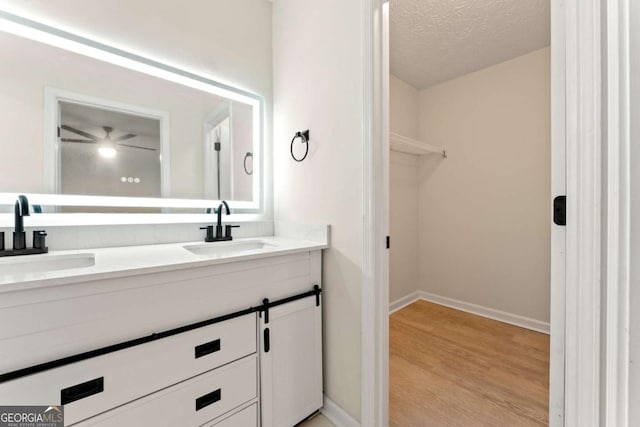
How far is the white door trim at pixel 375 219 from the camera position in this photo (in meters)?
1.17

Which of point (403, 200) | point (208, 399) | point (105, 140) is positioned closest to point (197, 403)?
point (208, 399)

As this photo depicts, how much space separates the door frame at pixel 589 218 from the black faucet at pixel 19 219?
187 centimetres

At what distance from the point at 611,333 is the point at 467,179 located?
2.47 meters

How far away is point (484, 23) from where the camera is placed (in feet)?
6.41

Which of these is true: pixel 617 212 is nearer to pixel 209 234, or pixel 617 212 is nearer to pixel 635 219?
pixel 635 219

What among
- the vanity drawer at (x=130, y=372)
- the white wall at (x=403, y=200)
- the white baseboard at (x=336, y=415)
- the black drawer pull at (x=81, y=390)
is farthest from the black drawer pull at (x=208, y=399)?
the white wall at (x=403, y=200)

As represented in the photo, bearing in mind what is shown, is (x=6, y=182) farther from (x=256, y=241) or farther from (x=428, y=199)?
(x=428, y=199)

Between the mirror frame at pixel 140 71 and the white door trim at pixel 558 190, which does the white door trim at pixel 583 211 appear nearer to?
the white door trim at pixel 558 190

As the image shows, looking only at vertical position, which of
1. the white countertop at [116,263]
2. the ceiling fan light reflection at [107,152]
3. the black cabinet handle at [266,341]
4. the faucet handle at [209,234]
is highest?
the ceiling fan light reflection at [107,152]

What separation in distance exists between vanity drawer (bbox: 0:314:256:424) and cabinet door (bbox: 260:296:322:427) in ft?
0.43

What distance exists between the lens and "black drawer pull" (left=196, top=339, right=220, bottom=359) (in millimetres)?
1010

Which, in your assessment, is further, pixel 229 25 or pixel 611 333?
pixel 229 25

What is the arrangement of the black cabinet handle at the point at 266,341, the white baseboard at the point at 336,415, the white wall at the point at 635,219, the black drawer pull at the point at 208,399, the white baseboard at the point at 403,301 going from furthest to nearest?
the white baseboard at the point at 403,301, the white baseboard at the point at 336,415, the black cabinet handle at the point at 266,341, the black drawer pull at the point at 208,399, the white wall at the point at 635,219

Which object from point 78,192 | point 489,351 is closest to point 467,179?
point 489,351
